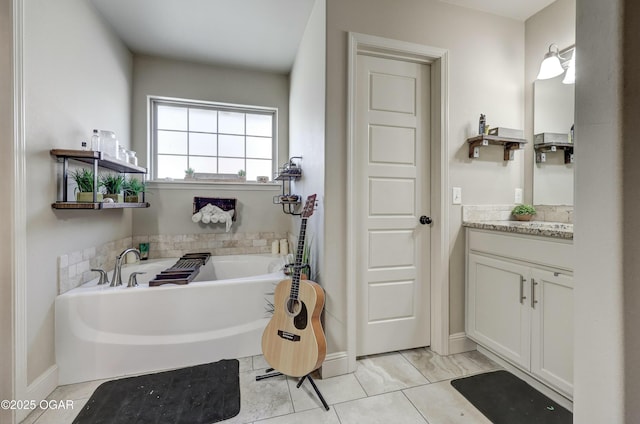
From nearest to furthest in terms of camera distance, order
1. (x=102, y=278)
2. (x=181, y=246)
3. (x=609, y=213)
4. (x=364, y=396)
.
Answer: (x=609, y=213) < (x=364, y=396) < (x=102, y=278) < (x=181, y=246)

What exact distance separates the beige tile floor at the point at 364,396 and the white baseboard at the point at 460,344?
9 centimetres

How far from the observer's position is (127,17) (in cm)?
221

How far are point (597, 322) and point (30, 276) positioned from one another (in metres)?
2.43

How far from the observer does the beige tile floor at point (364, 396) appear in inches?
53.7

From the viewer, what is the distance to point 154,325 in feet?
5.84

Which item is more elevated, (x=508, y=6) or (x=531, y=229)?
(x=508, y=6)

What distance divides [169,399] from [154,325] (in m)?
0.49

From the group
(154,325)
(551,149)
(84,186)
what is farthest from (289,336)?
(551,149)

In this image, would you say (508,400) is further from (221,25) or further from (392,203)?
(221,25)

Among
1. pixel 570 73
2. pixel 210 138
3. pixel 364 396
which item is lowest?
pixel 364 396

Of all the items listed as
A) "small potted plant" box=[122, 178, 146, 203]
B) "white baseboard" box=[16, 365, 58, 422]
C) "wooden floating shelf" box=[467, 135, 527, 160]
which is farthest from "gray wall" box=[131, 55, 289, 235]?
"wooden floating shelf" box=[467, 135, 527, 160]

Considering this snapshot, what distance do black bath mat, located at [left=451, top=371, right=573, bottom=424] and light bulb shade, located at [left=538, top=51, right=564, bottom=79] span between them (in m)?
2.12

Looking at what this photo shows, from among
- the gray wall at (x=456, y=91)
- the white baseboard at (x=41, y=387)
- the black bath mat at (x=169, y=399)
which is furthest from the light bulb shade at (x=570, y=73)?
the white baseboard at (x=41, y=387)

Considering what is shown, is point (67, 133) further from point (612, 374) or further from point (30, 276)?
point (612, 374)
